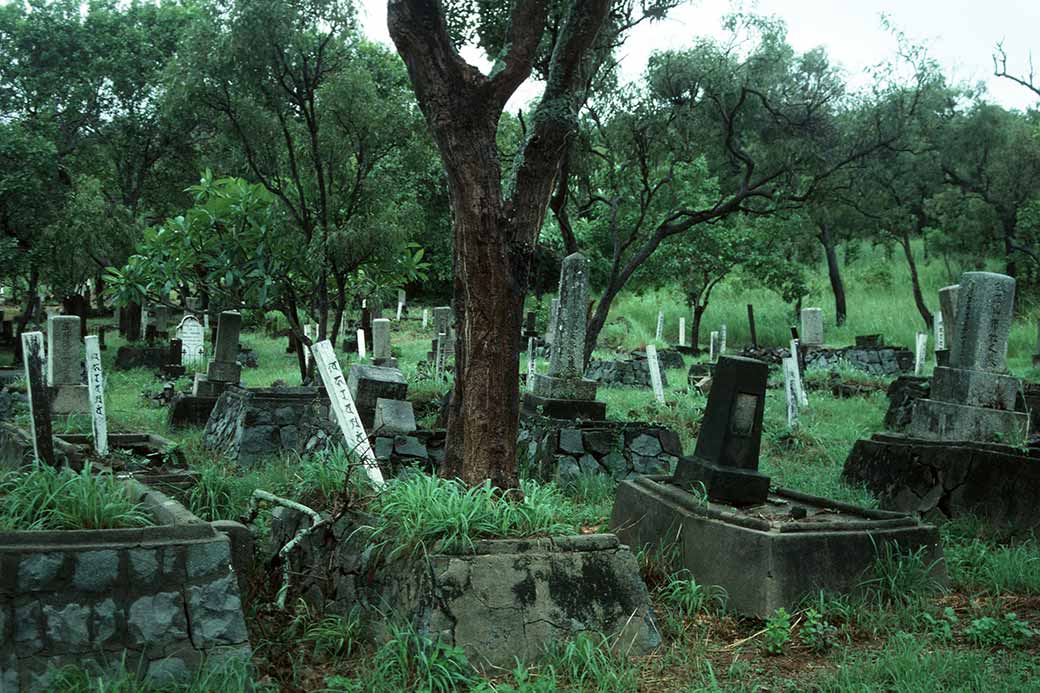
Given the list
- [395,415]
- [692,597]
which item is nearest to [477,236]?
[692,597]

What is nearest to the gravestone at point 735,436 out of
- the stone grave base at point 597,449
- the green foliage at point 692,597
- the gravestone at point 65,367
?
the green foliage at point 692,597

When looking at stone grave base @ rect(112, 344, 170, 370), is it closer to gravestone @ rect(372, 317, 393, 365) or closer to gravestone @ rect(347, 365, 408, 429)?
gravestone @ rect(372, 317, 393, 365)

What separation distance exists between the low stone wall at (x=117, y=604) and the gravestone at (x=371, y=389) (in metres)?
7.72

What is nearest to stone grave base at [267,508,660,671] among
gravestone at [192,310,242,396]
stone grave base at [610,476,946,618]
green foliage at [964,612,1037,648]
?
stone grave base at [610,476,946,618]

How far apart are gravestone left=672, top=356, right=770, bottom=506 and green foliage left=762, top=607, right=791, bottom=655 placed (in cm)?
136

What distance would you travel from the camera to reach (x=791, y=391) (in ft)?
46.2

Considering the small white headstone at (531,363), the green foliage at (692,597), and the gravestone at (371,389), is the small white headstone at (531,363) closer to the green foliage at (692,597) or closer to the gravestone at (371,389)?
the gravestone at (371,389)

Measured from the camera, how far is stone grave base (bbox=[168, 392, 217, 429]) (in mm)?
14930

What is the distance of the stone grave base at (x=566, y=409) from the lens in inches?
460

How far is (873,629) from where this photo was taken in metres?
5.86

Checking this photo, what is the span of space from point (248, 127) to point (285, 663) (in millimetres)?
12500

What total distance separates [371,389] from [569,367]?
263cm

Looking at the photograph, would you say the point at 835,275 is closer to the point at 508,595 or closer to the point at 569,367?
Answer: the point at 569,367

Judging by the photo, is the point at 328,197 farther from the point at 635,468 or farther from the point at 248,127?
the point at 635,468
